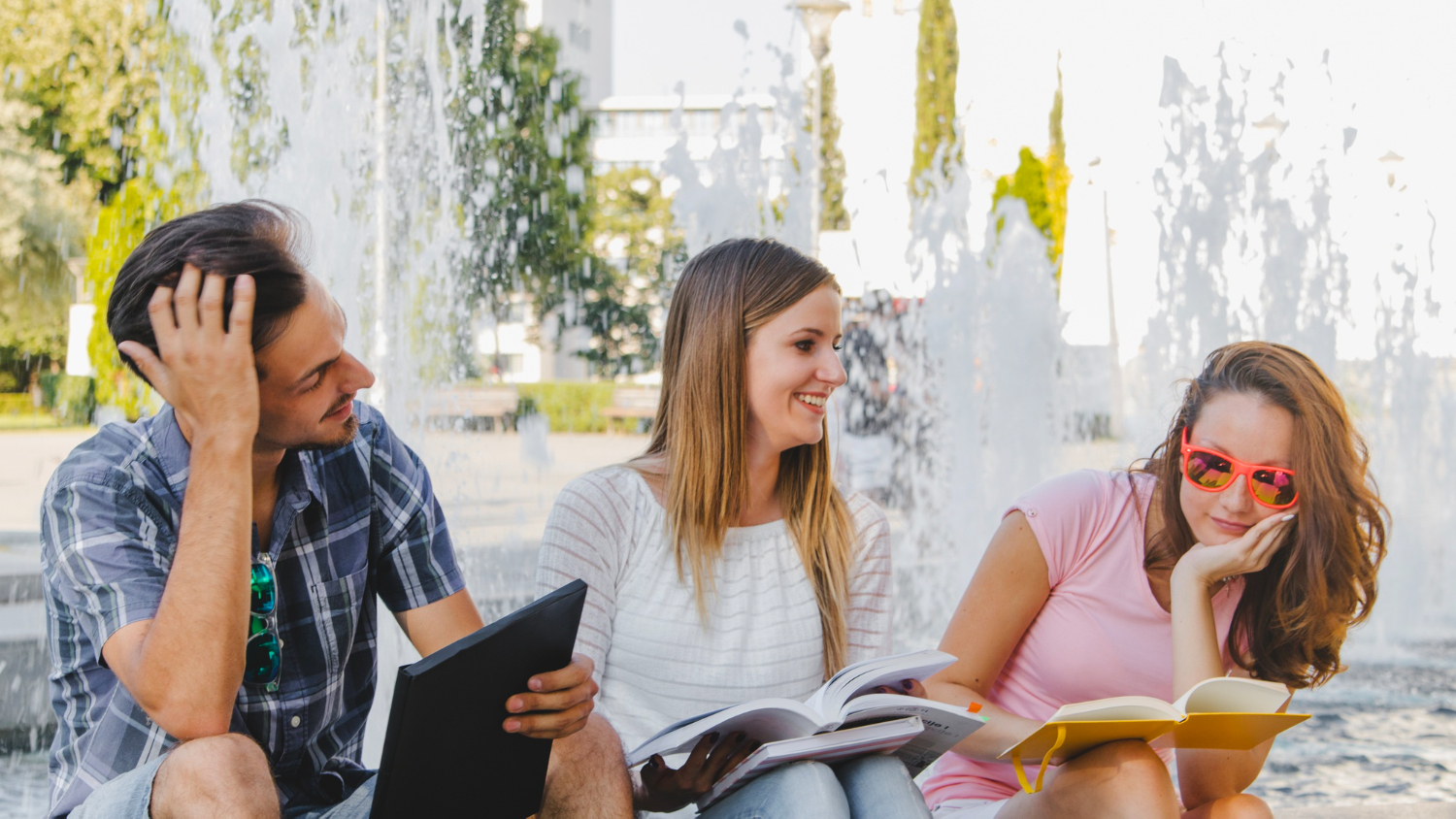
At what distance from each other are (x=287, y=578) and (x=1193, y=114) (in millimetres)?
7995

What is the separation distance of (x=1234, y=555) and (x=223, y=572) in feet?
5.12

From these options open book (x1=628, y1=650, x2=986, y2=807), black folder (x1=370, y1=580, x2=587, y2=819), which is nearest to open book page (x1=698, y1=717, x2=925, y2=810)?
open book (x1=628, y1=650, x2=986, y2=807)

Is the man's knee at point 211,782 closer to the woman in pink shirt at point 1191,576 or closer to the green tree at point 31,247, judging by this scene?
the woman in pink shirt at point 1191,576

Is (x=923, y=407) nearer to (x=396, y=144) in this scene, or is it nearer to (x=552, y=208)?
(x=396, y=144)

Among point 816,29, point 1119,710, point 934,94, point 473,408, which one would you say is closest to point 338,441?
point 1119,710

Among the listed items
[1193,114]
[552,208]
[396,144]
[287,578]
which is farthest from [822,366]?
[552,208]

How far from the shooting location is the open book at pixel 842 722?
1.62 meters

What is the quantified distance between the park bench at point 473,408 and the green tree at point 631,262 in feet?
26.3

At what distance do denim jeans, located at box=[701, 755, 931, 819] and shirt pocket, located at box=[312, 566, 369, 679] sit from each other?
619mm

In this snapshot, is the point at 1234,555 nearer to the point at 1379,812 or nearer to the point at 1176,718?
the point at 1176,718

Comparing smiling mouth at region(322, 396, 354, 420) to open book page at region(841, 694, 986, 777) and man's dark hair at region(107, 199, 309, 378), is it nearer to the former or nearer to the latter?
man's dark hair at region(107, 199, 309, 378)

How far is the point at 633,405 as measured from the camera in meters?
21.7

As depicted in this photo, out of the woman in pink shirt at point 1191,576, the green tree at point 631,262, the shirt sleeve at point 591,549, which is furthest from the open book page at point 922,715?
the green tree at point 631,262

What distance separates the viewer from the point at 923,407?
948 cm
